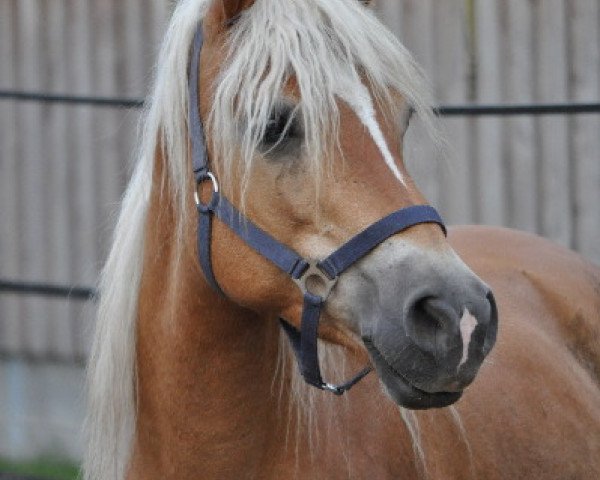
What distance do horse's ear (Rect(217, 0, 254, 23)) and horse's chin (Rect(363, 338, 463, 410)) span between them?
2.37ft

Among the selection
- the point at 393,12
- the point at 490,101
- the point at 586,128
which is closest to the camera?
the point at 586,128

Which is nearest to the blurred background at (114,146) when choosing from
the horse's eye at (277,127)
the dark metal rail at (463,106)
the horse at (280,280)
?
the dark metal rail at (463,106)

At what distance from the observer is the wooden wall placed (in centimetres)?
571

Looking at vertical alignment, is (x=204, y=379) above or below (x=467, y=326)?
below

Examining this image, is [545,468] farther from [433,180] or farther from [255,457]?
[433,180]

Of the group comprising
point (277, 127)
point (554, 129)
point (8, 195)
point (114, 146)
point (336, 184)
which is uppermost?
point (277, 127)

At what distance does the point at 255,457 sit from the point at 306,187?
0.60 meters

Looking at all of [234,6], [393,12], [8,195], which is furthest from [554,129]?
[234,6]

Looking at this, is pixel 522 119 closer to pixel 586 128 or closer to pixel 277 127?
pixel 586 128

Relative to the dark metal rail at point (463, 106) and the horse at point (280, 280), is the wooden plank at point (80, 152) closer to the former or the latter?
the dark metal rail at point (463, 106)

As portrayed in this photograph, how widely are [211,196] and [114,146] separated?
3.62 m

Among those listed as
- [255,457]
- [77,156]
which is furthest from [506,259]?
[77,156]

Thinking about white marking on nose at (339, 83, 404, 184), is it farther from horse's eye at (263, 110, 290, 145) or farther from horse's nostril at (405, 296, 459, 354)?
horse's nostril at (405, 296, 459, 354)

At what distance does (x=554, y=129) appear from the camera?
→ 18.8 feet
